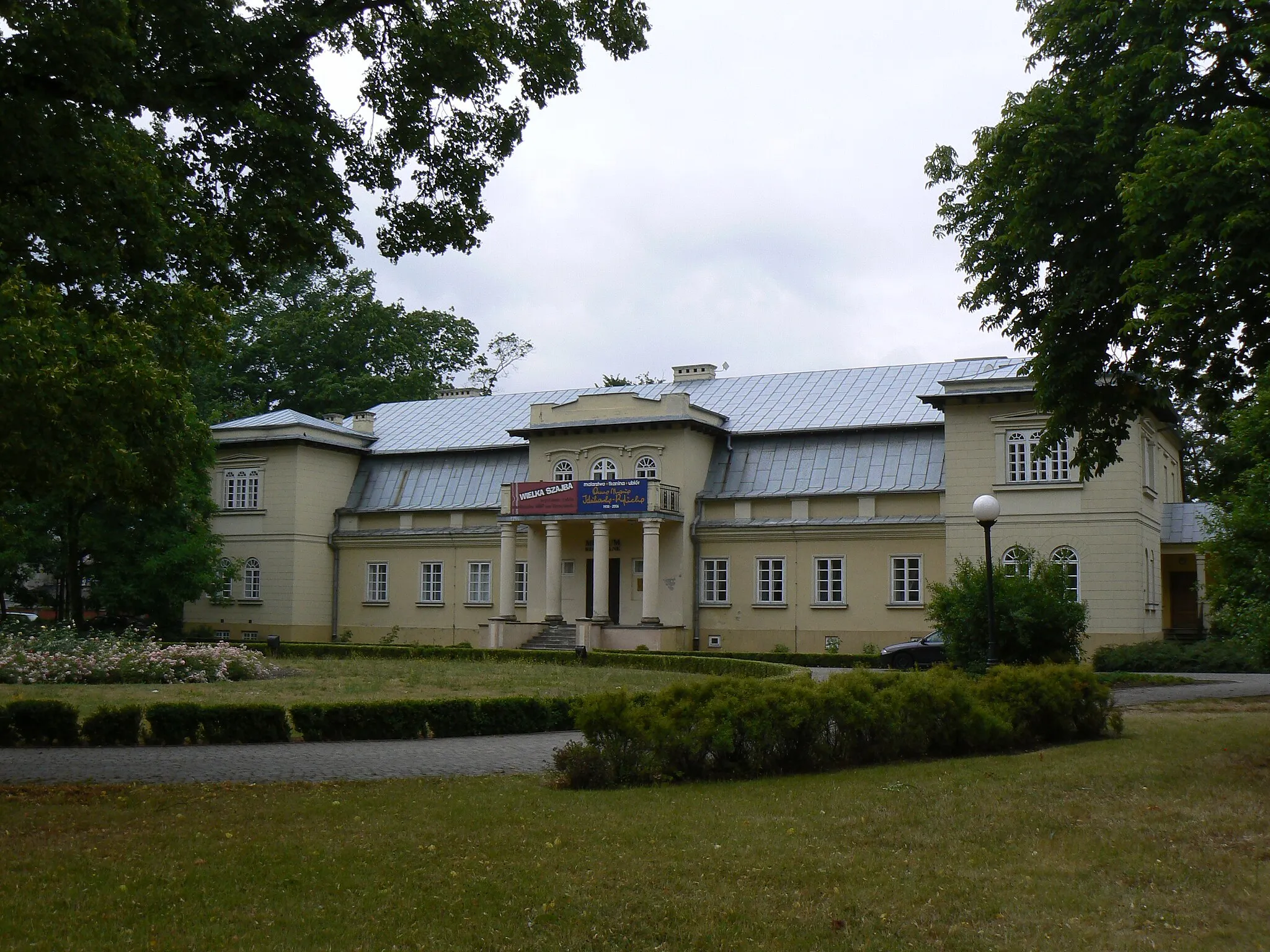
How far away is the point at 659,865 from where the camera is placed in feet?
26.8

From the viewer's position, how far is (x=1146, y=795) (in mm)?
10664

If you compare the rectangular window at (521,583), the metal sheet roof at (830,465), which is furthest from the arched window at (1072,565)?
the rectangular window at (521,583)

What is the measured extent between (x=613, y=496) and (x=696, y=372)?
10228mm

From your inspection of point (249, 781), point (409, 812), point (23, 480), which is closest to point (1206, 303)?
point (409, 812)

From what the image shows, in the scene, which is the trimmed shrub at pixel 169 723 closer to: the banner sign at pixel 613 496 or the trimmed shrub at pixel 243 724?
the trimmed shrub at pixel 243 724

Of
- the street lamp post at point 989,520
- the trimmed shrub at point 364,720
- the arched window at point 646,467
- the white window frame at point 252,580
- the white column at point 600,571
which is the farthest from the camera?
the white window frame at point 252,580

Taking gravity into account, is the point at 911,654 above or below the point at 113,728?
above

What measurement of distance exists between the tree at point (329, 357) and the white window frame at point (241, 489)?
11.4 metres

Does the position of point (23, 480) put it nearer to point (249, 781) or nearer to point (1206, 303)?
point (249, 781)

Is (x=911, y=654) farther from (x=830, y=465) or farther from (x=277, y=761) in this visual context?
(x=277, y=761)

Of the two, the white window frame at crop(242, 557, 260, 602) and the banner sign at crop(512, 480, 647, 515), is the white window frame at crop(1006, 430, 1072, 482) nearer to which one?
the banner sign at crop(512, 480, 647, 515)

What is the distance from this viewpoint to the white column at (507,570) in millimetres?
41062

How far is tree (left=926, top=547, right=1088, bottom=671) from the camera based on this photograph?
21.8m

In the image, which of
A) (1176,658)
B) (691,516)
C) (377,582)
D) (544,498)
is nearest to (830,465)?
(691,516)
